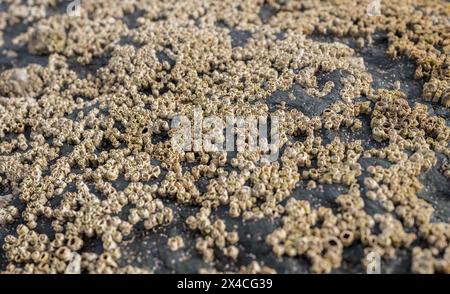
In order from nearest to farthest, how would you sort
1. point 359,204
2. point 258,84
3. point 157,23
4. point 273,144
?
point 359,204 → point 273,144 → point 258,84 → point 157,23

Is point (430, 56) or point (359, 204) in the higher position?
point (430, 56)

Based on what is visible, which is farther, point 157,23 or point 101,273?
point 157,23

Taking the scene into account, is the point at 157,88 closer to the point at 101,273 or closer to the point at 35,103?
the point at 35,103
